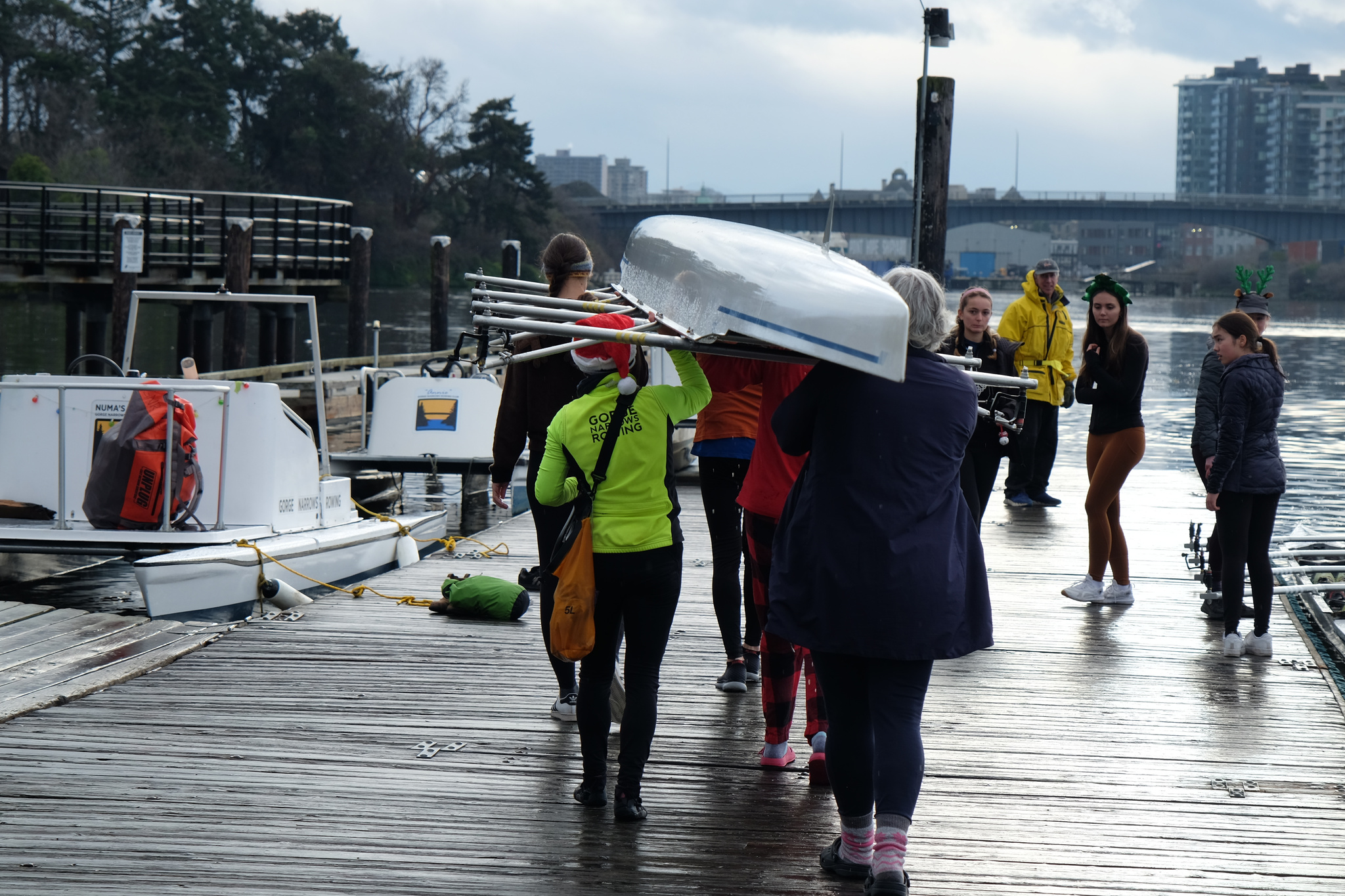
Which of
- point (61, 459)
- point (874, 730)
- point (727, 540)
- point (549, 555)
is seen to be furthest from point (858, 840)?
point (61, 459)

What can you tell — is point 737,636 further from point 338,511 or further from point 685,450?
point 685,450

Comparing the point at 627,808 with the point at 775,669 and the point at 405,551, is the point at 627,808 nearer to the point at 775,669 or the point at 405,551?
the point at 775,669

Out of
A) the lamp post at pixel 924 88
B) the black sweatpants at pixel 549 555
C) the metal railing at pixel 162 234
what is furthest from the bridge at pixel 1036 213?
the black sweatpants at pixel 549 555

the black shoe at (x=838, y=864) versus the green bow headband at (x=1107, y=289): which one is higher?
the green bow headband at (x=1107, y=289)

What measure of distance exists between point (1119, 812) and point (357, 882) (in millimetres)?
2218

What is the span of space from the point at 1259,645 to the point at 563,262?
3548 mm

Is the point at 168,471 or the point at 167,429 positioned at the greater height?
the point at 167,429

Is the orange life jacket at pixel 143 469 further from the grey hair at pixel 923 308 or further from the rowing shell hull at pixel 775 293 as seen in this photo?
the grey hair at pixel 923 308

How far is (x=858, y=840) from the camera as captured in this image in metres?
3.29

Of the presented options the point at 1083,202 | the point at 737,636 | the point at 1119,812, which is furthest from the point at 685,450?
the point at 1083,202

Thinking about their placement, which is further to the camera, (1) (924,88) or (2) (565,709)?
(1) (924,88)

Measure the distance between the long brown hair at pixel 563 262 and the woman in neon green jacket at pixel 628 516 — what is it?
84cm

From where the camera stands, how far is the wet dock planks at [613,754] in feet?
11.2

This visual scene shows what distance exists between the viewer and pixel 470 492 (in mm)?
14102
